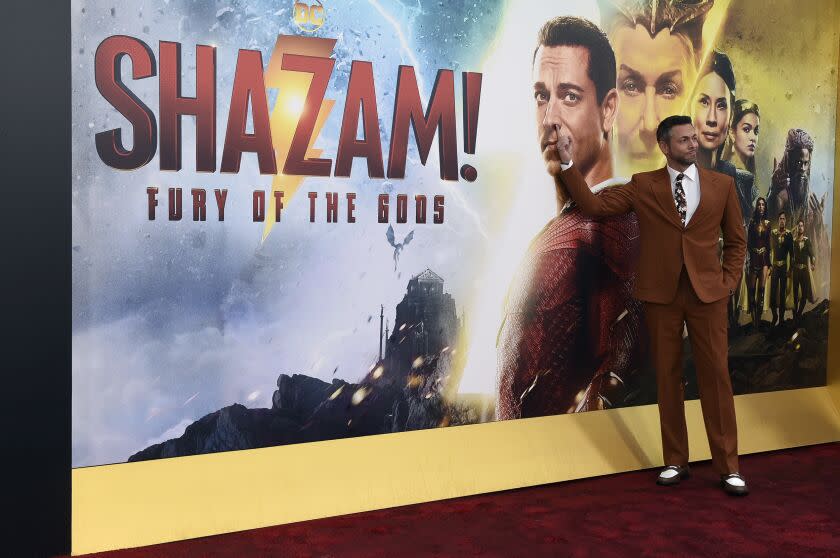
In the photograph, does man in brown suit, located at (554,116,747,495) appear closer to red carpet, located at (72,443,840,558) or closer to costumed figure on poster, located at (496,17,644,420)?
costumed figure on poster, located at (496,17,644,420)

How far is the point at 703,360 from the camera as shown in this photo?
154 inches

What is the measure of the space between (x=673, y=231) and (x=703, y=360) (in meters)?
0.57

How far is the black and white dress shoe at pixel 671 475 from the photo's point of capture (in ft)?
12.9

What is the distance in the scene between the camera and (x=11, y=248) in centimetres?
282

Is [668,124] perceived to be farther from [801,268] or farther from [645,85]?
[801,268]

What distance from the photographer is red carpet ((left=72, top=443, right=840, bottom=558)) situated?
9.95ft

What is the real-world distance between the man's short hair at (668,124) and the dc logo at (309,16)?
62.1 inches

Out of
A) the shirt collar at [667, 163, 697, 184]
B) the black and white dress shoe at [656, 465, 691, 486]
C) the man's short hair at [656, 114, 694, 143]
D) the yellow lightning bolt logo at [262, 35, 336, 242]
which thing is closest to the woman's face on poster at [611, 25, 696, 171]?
the man's short hair at [656, 114, 694, 143]

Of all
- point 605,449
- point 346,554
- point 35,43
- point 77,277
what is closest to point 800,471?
point 605,449

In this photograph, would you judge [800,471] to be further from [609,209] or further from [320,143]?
[320,143]

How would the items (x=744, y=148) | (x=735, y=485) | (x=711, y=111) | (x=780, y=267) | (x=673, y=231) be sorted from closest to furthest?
(x=735, y=485) < (x=673, y=231) < (x=711, y=111) < (x=744, y=148) < (x=780, y=267)

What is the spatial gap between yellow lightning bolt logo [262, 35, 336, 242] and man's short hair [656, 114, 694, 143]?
1.56m

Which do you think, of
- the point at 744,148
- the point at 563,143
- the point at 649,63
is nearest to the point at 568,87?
the point at 563,143

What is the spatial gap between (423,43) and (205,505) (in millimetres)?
1935
